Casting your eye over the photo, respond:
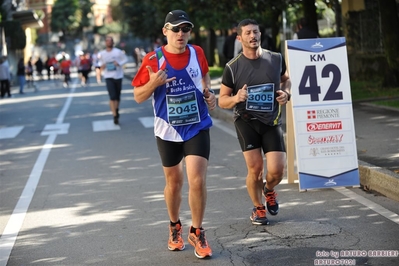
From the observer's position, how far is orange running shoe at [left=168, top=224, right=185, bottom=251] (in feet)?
23.3

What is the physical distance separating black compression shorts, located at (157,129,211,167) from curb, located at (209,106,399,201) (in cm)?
275

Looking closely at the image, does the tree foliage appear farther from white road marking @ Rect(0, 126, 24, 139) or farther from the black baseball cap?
the black baseball cap

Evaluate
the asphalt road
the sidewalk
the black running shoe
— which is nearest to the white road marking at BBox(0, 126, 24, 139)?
the asphalt road

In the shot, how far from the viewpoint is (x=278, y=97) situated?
25.5ft

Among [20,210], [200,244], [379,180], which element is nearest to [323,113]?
[379,180]

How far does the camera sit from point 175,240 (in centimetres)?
713

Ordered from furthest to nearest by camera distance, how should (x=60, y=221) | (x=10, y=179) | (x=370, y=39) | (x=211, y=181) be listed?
(x=370, y=39)
(x=10, y=179)
(x=211, y=181)
(x=60, y=221)

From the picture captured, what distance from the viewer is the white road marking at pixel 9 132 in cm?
1907

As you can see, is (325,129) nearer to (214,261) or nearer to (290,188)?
(290,188)

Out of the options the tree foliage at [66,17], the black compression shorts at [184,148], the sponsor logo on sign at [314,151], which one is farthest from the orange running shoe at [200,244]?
the tree foliage at [66,17]

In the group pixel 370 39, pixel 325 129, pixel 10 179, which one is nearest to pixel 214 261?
pixel 325 129

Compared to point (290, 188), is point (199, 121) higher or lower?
higher

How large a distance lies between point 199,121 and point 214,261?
1.11m

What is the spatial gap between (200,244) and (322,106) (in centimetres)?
338
